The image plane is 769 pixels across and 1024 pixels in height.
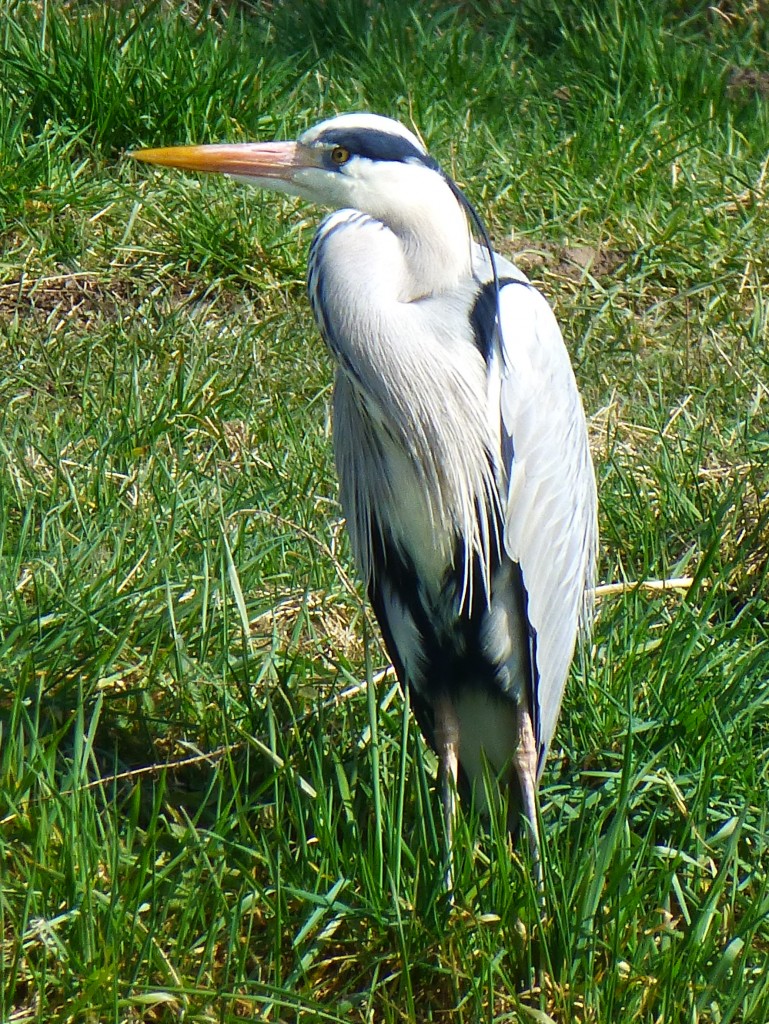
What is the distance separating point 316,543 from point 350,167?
80 centimetres

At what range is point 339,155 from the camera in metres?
2.43

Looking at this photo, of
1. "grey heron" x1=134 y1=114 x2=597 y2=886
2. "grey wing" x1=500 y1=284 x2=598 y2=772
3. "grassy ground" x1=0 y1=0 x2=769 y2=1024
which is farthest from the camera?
"grey wing" x1=500 y1=284 x2=598 y2=772

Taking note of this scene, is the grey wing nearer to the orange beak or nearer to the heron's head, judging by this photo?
the heron's head

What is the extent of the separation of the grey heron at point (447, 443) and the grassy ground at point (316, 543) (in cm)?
15

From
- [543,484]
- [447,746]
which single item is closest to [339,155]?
[543,484]

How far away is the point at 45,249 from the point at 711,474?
222 cm

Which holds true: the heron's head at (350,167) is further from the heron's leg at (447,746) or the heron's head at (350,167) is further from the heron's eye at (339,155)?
the heron's leg at (447,746)

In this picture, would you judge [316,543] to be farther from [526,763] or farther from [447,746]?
[526,763]

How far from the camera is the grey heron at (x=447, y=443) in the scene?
2346 millimetres

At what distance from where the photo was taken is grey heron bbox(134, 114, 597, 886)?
2.35 m

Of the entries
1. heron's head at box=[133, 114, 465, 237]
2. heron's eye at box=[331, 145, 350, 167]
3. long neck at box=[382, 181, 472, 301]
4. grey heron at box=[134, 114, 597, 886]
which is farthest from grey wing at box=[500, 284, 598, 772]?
heron's eye at box=[331, 145, 350, 167]

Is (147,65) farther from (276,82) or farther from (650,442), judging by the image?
(650,442)

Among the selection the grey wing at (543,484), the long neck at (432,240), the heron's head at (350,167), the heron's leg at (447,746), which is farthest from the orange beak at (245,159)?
the heron's leg at (447,746)

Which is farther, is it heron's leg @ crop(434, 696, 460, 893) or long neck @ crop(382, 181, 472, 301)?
heron's leg @ crop(434, 696, 460, 893)
